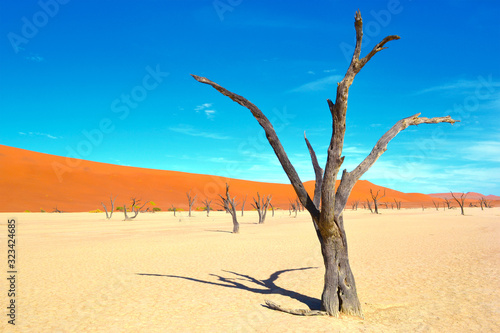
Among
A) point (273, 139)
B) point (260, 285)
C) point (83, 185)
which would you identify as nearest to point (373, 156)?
point (273, 139)

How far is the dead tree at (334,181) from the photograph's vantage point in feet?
17.0

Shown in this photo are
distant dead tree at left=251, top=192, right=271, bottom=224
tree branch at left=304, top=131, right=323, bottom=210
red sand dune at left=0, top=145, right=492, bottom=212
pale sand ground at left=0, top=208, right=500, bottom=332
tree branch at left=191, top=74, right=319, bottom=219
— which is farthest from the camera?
red sand dune at left=0, top=145, right=492, bottom=212

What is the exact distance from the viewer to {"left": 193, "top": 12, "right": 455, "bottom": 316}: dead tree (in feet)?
17.0

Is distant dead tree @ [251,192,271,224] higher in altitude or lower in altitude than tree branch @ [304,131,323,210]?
lower

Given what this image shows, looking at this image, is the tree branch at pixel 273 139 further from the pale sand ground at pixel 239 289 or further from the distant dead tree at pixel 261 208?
the distant dead tree at pixel 261 208

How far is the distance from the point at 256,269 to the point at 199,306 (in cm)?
369

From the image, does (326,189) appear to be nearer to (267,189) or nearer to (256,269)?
(256,269)

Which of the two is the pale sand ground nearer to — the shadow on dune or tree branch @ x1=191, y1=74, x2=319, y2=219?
the shadow on dune

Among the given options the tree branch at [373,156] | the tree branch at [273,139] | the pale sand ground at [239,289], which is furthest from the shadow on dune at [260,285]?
the tree branch at [373,156]

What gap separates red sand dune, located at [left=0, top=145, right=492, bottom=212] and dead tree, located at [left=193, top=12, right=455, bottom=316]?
1955 inches

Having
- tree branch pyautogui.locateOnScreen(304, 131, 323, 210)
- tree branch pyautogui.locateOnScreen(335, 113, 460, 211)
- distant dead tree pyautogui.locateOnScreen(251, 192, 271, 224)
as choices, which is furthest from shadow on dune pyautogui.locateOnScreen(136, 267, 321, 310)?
distant dead tree pyautogui.locateOnScreen(251, 192, 271, 224)

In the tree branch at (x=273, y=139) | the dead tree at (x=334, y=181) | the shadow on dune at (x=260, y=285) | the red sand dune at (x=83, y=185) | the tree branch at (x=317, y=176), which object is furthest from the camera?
the red sand dune at (x=83, y=185)

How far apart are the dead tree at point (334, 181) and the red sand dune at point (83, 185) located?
163ft

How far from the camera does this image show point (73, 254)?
12883 millimetres
